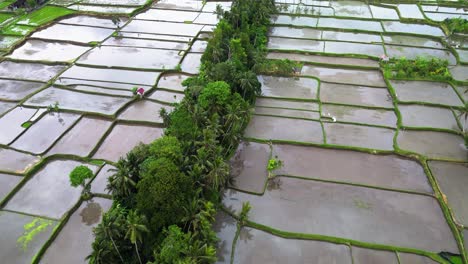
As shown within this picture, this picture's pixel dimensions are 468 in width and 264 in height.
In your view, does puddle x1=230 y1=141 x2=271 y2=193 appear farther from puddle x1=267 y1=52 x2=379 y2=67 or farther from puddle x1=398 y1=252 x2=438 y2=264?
puddle x1=267 y1=52 x2=379 y2=67

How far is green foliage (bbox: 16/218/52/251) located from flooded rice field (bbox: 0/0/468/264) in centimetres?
8

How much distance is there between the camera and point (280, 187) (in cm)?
1800

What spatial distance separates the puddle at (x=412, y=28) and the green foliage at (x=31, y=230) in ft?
102

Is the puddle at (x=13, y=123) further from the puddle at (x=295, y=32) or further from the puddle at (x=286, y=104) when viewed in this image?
the puddle at (x=295, y=32)

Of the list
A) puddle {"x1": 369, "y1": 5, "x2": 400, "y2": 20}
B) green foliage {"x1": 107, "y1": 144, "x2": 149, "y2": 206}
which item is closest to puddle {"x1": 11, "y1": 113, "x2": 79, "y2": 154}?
green foliage {"x1": 107, "y1": 144, "x2": 149, "y2": 206}

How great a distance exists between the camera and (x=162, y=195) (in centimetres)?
1389

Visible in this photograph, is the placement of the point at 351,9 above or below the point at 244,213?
above

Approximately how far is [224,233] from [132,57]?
18.7 meters

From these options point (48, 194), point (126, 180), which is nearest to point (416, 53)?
point (126, 180)

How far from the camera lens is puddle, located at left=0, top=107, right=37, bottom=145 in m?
21.1

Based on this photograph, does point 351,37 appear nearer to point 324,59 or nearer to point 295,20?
point 324,59

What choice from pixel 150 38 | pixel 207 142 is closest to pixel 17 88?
pixel 150 38

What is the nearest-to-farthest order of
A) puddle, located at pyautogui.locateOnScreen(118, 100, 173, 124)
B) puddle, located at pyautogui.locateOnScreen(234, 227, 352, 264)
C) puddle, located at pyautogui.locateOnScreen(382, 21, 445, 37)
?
puddle, located at pyautogui.locateOnScreen(234, 227, 352, 264) < puddle, located at pyautogui.locateOnScreen(118, 100, 173, 124) < puddle, located at pyautogui.locateOnScreen(382, 21, 445, 37)

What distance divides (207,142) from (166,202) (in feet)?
13.3
